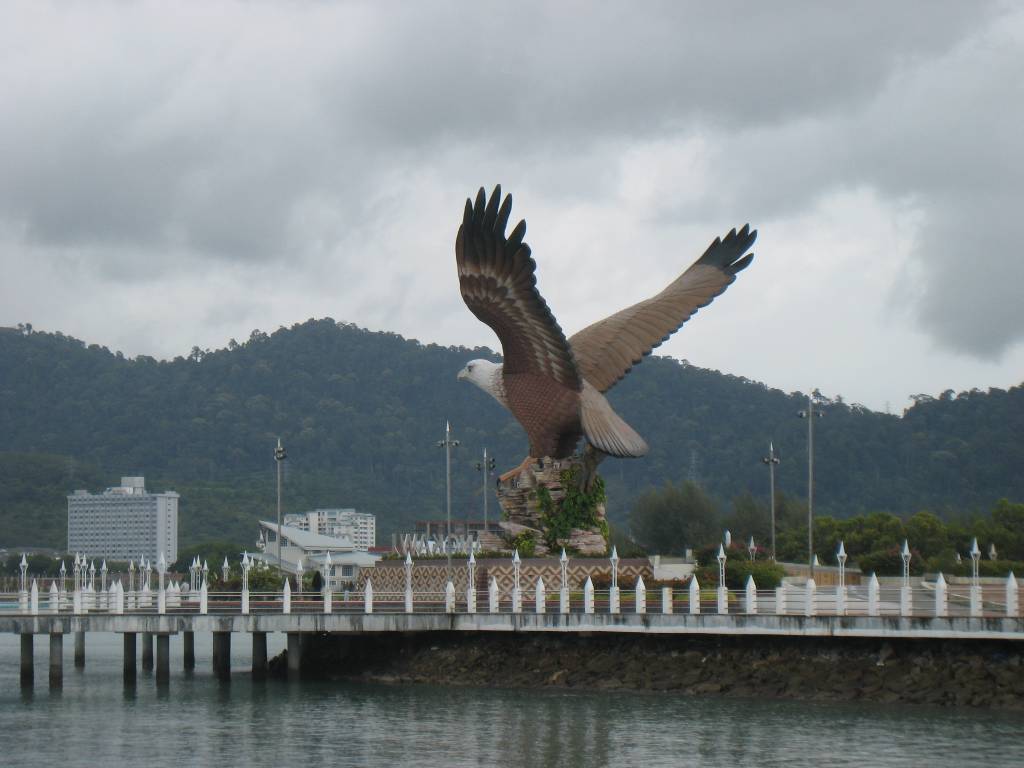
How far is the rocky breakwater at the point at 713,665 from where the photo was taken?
3681 centimetres

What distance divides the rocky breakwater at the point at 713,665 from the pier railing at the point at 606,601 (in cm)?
84

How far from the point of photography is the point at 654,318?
171 feet

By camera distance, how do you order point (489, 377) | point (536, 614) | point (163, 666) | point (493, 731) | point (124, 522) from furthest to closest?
point (124, 522) < point (489, 377) < point (163, 666) < point (536, 614) < point (493, 731)

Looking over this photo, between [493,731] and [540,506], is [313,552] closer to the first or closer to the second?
[540,506]

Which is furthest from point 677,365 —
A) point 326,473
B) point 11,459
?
point 11,459

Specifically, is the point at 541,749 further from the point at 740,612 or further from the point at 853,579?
the point at 853,579

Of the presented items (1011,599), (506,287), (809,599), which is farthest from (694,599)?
(506,287)

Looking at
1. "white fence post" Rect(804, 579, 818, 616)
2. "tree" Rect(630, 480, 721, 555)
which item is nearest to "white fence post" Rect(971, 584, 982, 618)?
"white fence post" Rect(804, 579, 818, 616)

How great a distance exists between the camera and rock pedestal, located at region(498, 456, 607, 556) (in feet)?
159

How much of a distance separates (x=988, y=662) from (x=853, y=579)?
18616 millimetres

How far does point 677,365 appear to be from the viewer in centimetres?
18725

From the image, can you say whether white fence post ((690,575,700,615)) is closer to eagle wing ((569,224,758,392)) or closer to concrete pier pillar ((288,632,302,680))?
eagle wing ((569,224,758,392))

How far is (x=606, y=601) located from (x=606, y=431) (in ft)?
18.1

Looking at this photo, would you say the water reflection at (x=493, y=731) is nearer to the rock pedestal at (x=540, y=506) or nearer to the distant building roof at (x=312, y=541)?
the rock pedestal at (x=540, y=506)
